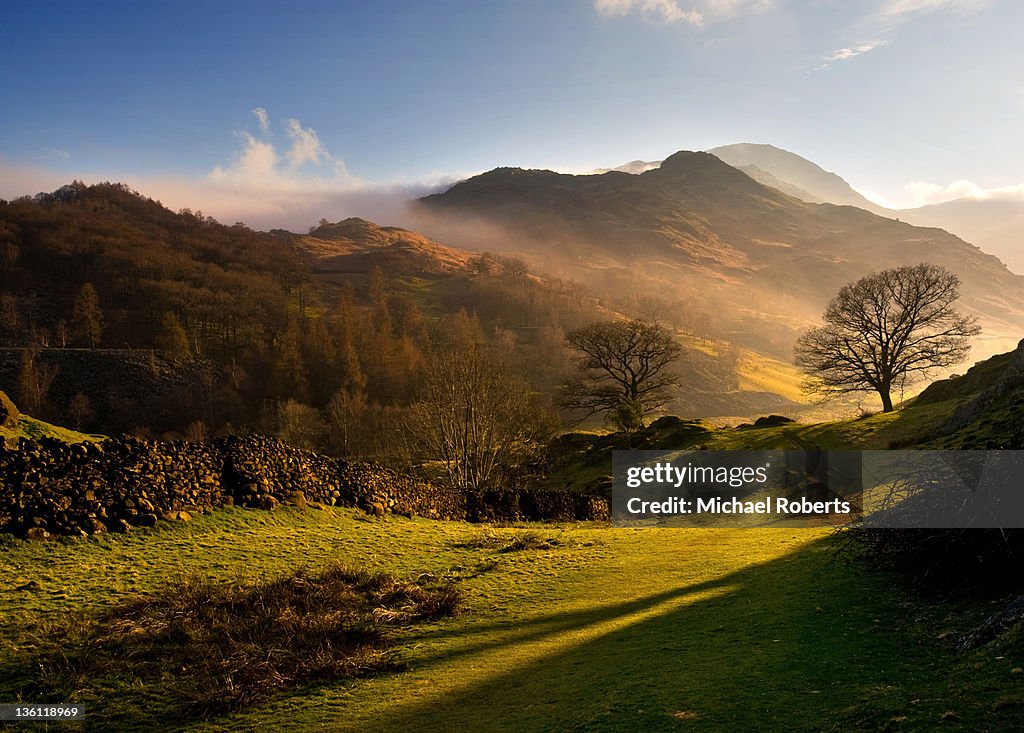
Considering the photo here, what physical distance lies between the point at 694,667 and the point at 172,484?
16536mm

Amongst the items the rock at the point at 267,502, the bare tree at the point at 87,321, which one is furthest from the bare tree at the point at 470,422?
the bare tree at the point at 87,321

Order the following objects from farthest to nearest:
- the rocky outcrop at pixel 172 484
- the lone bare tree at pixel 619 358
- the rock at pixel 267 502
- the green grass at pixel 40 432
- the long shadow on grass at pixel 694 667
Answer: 1. the lone bare tree at pixel 619 358
2. the green grass at pixel 40 432
3. the rock at pixel 267 502
4. the rocky outcrop at pixel 172 484
5. the long shadow on grass at pixel 694 667

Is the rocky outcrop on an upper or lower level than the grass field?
upper

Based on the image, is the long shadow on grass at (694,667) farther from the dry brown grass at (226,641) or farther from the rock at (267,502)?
the rock at (267,502)

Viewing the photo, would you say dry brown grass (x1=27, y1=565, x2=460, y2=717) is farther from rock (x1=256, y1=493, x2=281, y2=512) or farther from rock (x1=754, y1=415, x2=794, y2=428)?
rock (x1=754, y1=415, x2=794, y2=428)

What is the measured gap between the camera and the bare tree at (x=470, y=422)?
3822cm

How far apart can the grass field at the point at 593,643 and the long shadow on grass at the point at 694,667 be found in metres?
0.04

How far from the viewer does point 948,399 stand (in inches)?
1661

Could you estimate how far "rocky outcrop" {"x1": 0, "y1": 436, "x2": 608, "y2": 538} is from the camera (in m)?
15.3

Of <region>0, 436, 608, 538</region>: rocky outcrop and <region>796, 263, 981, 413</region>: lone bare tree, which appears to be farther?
<region>796, 263, 981, 413</region>: lone bare tree

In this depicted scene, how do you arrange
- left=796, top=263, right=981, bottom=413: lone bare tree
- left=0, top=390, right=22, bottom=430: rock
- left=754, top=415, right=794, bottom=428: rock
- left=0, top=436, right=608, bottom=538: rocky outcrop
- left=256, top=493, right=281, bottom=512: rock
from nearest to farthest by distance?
left=0, top=436, right=608, bottom=538: rocky outcrop < left=256, top=493, right=281, bottom=512: rock < left=0, top=390, right=22, bottom=430: rock < left=754, top=415, right=794, bottom=428: rock < left=796, top=263, right=981, bottom=413: lone bare tree

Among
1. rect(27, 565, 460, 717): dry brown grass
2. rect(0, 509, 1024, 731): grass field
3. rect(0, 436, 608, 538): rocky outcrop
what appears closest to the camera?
rect(0, 509, 1024, 731): grass field

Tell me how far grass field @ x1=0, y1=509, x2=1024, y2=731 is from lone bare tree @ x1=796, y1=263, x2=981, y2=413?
4324 cm

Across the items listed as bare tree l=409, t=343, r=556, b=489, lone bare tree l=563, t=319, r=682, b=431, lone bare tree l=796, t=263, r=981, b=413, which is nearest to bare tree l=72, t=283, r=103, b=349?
lone bare tree l=563, t=319, r=682, b=431
